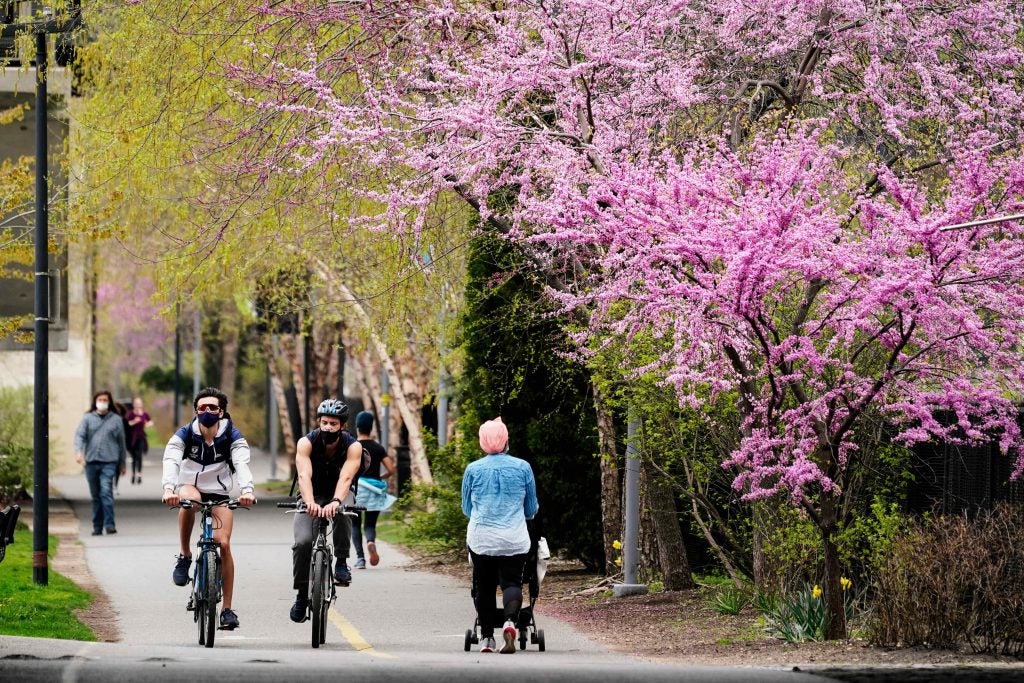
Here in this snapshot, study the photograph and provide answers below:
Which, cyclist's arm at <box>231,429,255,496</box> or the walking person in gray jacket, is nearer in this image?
cyclist's arm at <box>231,429,255,496</box>

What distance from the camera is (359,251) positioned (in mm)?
18516

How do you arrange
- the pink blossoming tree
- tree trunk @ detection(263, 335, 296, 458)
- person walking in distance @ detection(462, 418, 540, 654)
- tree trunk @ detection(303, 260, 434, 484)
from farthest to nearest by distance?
tree trunk @ detection(263, 335, 296, 458) < tree trunk @ detection(303, 260, 434, 484) < person walking in distance @ detection(462, 418, 540, 654) < the pink blossoming tree

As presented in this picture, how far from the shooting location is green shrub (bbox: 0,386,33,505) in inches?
985

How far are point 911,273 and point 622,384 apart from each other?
4019 millimetres

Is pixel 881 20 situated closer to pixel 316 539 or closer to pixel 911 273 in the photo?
pixel 911 273

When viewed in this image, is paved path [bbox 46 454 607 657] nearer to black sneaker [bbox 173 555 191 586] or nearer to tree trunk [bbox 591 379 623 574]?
black sneaker [bbox 173 555 191 586]

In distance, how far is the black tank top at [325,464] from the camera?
12.4m

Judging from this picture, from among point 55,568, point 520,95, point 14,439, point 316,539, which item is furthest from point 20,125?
point 316,539

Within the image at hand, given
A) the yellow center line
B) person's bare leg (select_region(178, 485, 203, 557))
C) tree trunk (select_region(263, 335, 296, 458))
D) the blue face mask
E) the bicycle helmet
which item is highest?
tree trunk (select_region(263, 335, 296, 458))

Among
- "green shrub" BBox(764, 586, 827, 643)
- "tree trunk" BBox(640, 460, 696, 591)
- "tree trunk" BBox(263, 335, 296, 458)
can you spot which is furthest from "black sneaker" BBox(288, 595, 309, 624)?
"tree trunk" BBox(263, 335, 296, 458)

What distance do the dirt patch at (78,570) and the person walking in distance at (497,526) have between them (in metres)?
2.77

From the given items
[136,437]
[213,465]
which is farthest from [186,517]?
[136,437]

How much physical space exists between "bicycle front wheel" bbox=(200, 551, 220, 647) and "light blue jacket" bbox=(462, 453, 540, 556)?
64.5 inches

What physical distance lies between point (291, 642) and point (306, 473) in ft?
3.99
